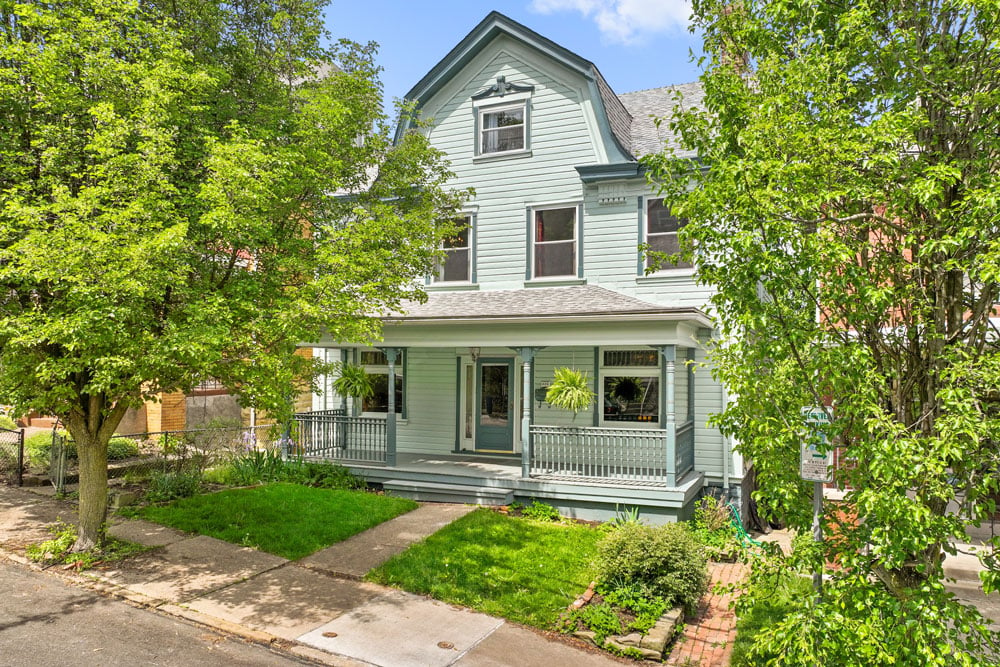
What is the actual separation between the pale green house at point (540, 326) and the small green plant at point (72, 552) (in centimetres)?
514

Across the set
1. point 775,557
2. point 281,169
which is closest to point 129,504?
point 281,169

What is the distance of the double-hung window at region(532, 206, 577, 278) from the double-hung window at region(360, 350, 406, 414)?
470 cm

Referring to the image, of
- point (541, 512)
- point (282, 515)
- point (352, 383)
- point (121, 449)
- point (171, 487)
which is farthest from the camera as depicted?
point (121, 449)

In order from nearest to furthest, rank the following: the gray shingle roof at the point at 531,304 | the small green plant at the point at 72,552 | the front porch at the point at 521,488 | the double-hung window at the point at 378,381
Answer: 1. the small green plant at the point at 72,552
2. the front porch at the point at 521,488
3. the gray shingle roof at the point at 531,304
4. the double-hung window at the point at 378,381

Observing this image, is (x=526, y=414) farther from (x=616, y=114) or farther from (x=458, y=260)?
(x=616, y=114)

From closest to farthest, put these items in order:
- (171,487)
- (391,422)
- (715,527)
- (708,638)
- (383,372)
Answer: (708,638) < (715,527) < (171,487) < (391,422) < (383,372)

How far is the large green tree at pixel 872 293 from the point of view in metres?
3.76

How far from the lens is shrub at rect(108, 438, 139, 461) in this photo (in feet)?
48.0

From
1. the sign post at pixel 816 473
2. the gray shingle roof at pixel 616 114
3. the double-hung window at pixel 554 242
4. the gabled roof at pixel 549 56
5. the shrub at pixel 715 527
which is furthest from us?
the double-hung window at pixel 554 242

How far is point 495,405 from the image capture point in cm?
1520

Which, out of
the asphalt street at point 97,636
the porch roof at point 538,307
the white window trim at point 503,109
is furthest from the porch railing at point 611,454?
the asphalt street at point 97,636

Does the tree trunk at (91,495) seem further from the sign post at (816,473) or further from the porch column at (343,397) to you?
the sign post at (816,473)

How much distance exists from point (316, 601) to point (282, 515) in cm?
360

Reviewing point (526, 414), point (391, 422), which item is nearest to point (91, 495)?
point (391, 422)
